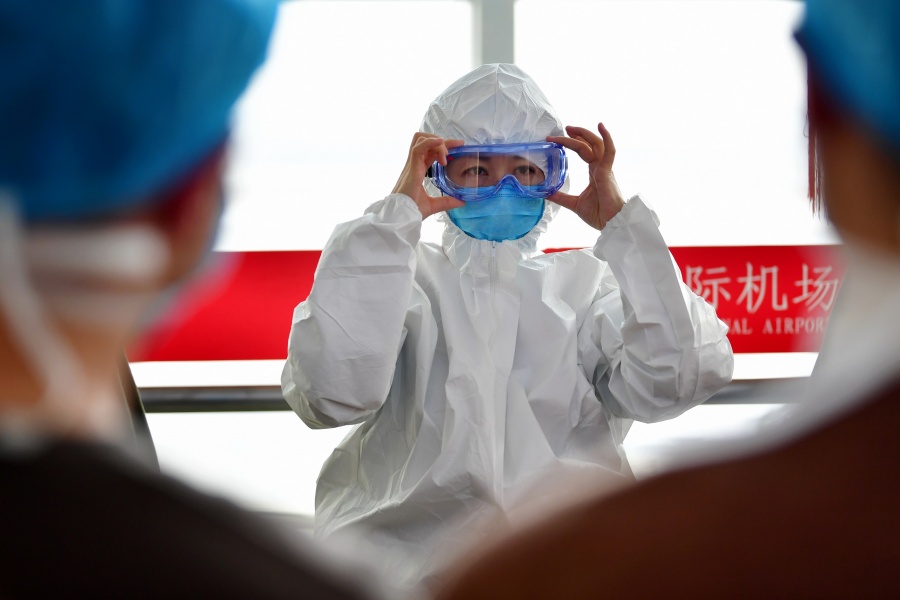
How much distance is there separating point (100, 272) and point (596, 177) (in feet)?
5.80

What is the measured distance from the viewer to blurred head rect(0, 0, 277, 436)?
0.54m

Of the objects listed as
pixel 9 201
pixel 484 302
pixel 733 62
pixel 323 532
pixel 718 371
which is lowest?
pixel 323 532

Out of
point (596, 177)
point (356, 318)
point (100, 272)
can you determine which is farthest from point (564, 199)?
point (100, 272)

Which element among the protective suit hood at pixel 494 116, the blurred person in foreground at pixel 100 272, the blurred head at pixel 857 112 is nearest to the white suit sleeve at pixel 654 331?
the protective suit hood at pixel 494 116

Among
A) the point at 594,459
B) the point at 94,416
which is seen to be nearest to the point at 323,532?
the point at 594,459

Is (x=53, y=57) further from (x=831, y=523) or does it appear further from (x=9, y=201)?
(x=831, y=523)

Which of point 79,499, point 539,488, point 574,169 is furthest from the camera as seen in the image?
point 574,169

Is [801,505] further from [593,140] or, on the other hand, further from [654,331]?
[593,140]

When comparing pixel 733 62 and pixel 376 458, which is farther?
pixel 733 62

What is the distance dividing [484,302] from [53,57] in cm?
170

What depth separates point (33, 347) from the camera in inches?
22.1

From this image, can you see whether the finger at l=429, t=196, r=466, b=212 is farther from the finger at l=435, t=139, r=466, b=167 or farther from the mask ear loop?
the mask ear loop

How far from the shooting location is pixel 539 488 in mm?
2018

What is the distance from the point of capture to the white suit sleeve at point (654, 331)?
206 centimetres
